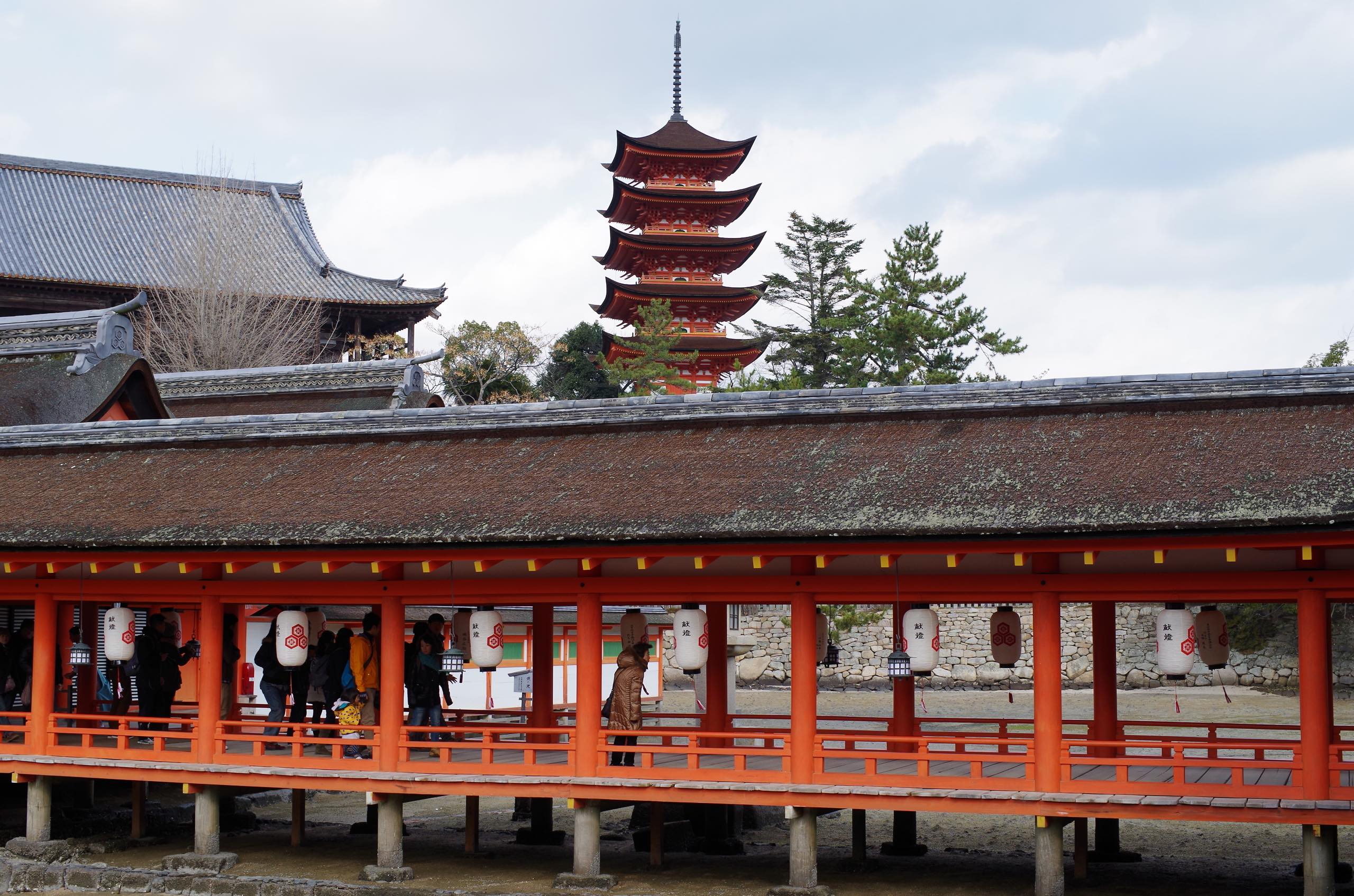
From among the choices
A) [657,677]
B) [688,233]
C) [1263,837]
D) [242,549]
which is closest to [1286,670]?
[657,677]

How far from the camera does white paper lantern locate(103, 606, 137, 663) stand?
1742 cm

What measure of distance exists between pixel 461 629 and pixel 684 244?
33.5m

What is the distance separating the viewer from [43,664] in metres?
17.6

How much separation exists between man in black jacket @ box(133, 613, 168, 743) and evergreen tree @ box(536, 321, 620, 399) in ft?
115

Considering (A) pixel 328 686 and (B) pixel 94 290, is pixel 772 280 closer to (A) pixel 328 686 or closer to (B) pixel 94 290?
(B) pixel 94 290

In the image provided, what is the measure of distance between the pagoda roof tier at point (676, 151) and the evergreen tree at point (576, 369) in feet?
20.9

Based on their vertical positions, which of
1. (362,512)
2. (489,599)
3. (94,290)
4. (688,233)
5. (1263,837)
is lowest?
(1263,837)

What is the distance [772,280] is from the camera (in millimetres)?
49281

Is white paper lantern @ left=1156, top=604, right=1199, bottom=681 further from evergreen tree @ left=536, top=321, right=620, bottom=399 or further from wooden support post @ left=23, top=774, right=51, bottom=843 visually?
evergreen tree @ left=536, top=321, right=620, bottom=399

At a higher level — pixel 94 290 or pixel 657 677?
pixel 94 290

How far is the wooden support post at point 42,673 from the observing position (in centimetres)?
1734

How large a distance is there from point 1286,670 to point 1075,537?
26618 millimetres


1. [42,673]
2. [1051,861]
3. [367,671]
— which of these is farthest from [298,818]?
[1051,861]

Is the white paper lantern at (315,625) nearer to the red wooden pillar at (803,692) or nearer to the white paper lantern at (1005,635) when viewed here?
the red wooden pillar at (803,692)
